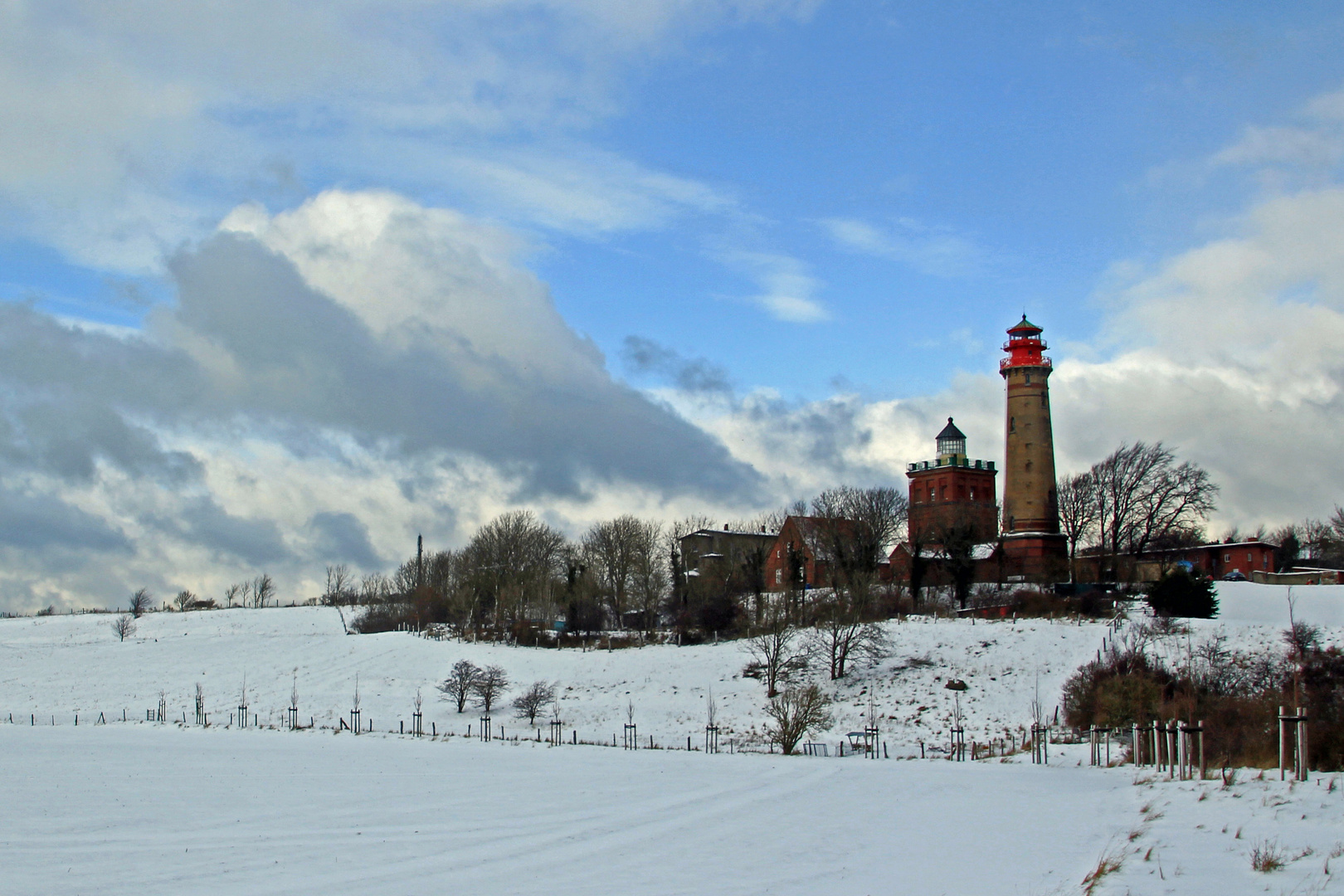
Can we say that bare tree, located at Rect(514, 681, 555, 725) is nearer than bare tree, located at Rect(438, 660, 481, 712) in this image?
Yes

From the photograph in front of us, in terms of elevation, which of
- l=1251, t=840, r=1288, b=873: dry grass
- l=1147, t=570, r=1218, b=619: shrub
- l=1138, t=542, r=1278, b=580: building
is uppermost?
l=1138, t=542, r=1278, b=580: building

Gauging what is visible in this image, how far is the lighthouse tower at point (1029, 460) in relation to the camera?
85.6 metres

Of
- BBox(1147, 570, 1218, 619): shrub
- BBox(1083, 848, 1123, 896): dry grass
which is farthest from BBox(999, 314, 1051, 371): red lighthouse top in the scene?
BBox(1083, 848, 1123, 896): dry grass

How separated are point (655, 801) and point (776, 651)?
29924 millimetres

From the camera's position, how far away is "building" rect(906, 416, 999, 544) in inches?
3713

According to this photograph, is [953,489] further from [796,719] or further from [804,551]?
[796,719]

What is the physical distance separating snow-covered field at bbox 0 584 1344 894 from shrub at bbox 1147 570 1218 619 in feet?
5.40

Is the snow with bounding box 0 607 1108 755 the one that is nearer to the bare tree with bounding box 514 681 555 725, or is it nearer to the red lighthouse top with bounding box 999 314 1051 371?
the bare tree with bounding box 514 681 555 725

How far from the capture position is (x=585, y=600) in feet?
274

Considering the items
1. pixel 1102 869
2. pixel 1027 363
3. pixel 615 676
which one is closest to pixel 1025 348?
pixel 1027 363

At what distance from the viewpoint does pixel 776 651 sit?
189ft

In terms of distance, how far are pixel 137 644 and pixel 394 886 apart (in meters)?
78.8

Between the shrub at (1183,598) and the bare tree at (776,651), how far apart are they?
20327mm

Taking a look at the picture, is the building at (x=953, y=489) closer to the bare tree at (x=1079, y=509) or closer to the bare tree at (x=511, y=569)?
the bare tree at (x=1079, y=509)
